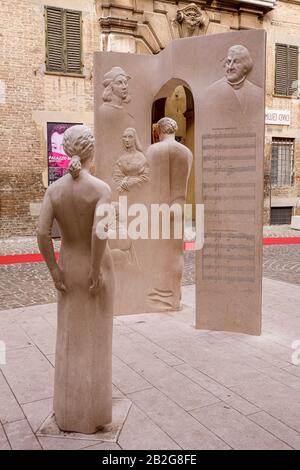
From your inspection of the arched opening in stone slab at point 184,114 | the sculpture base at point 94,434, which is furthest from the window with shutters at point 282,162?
the sculpture base at point 94,434

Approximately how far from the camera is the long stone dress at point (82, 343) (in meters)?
3.14

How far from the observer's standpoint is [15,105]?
44.6 feet

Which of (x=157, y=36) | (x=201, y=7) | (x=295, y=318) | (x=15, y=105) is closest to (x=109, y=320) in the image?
(x=295, y=318)

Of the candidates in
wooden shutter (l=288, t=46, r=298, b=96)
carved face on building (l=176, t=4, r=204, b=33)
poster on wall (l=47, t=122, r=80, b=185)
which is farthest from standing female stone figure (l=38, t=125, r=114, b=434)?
wooden shutter (l=288, t=46, r=298, b=96)

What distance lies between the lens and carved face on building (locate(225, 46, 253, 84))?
5.04 meters

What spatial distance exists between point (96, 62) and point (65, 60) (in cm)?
910

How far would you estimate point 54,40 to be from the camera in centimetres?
1395

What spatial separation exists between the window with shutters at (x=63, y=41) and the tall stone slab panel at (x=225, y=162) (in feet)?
29.6

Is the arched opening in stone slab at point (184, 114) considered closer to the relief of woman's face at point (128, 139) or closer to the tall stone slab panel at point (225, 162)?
the relief of woman's face at point (128, 139)

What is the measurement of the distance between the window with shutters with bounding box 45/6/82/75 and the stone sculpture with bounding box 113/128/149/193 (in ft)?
30.3

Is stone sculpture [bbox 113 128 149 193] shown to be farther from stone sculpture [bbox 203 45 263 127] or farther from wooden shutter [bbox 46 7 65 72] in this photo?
wooden shutter [bbox 46 7 65 72]

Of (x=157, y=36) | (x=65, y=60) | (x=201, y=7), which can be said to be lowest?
(x=65, y=60)

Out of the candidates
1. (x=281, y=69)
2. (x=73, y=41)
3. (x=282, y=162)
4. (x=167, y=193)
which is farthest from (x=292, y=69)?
(x=167, y=193)

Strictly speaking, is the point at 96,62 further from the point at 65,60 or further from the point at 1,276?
the point at 65,60
